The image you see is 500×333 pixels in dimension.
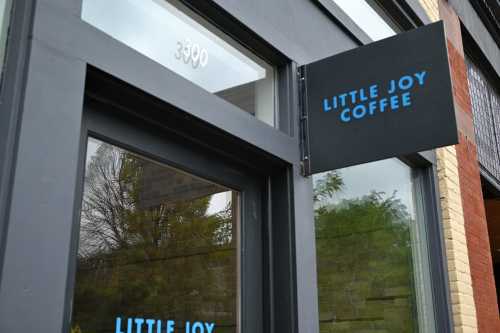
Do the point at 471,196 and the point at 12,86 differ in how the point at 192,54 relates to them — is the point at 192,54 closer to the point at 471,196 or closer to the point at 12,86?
the point at 12,86

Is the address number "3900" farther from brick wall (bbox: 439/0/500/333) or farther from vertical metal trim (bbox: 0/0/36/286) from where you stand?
brick wall (bbox: 439/0/500/333)

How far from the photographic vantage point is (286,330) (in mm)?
2891

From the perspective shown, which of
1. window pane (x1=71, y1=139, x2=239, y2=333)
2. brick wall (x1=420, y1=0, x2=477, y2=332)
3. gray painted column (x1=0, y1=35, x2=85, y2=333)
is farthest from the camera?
brick wall (x1=420, y1=0, x2=477, y2=332)

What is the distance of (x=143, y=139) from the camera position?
2559 mm

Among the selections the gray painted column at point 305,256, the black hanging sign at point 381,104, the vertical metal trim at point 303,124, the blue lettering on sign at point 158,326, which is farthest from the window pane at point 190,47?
the blue lettering on sign at point 158,326

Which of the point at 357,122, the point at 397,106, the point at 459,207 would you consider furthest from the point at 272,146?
the point at 459,207

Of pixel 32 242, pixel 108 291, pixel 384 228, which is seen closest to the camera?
pixel 32 242

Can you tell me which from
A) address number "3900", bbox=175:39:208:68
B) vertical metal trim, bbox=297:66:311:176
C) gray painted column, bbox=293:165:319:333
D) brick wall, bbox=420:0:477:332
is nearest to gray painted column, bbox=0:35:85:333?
address number "3900", bbox=175:39:208:68

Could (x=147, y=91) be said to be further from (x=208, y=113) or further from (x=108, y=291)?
(x=108, y=291)

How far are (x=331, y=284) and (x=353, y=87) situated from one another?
1.19 metres

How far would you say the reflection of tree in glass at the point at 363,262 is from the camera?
3.48 m

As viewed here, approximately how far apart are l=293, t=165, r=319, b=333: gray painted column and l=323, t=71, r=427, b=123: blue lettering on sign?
408mm

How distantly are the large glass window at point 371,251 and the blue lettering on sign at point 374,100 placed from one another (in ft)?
1.91

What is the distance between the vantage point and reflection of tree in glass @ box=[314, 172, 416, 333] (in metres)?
3.48
